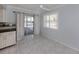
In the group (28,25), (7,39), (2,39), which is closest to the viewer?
(2,39)

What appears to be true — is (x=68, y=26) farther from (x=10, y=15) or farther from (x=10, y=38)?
(x=10, y=15)

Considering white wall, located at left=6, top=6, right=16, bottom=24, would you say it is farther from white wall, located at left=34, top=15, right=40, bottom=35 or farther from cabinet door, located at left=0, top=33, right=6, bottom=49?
white wall, located at left=34, top=15, right=40, bottom=35

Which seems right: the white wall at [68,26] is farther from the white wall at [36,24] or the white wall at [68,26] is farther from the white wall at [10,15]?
the white wall at [36,24]

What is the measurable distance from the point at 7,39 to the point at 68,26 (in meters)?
3.23

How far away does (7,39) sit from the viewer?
12.4 ft

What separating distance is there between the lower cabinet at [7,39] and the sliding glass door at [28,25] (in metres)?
3.37

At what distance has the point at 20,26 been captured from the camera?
5.48 metres

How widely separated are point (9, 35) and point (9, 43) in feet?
1.34

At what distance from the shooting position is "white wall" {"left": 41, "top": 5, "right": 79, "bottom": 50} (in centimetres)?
365

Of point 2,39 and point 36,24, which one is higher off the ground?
point 36,24

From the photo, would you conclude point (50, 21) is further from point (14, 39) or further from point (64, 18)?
point (14, 39)

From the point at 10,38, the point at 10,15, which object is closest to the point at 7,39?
the point at 10,38
